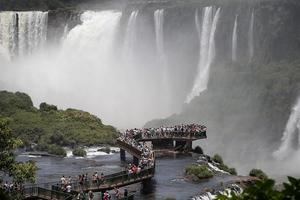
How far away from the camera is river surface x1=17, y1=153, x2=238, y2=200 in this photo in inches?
1523

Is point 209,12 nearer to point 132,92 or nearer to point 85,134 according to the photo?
point 132,92

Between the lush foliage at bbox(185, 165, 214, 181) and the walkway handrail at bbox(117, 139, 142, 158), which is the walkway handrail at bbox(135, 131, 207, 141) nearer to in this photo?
the walkway handrail at bbox(117, 139, 142, 158)

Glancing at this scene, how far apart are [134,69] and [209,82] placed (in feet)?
52.1

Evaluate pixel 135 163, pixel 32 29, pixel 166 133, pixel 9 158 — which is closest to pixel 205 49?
pixel 166 133

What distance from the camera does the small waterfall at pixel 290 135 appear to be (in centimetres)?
6544

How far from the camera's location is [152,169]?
131 ft

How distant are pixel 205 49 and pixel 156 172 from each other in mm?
40345

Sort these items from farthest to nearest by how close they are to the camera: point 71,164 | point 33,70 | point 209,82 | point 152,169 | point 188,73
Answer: point 33,70 → point 188,73 → point 209,82 → point 71,164 → point 152,169

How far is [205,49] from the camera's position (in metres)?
83.1

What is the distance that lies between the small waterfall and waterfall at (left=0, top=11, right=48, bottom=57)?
48478mm

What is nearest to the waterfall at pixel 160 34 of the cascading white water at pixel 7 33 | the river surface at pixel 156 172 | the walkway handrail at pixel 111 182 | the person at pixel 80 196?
the cascading white water at pixel 7 33

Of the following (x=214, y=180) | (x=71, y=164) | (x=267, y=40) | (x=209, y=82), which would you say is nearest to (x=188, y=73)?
(x=209, y=82)

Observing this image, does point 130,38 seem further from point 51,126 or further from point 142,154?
point 142,154

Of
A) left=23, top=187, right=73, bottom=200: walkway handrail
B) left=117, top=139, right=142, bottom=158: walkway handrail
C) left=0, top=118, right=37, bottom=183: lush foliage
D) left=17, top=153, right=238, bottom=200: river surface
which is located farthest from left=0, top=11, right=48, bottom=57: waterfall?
left=0, top=118, right=37, bottom=183: lush foliage
